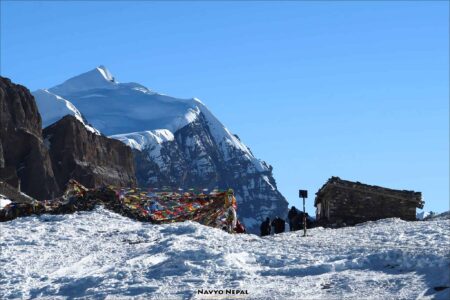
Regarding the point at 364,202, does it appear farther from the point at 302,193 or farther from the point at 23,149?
the point at 23,149

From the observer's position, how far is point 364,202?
4728 cm

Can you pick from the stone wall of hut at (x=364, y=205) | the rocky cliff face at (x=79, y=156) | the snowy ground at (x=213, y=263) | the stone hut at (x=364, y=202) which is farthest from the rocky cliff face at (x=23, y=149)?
the snowy ground at (x=213, y=263)

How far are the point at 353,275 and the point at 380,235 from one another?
8.62 m

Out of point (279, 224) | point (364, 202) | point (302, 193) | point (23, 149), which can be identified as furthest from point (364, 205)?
point (23, 149)

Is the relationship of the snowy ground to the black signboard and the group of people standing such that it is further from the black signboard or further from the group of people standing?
the group of people standing

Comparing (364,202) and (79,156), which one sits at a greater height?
(79,156)

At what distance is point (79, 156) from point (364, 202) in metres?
128

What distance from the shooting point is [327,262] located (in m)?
22.6

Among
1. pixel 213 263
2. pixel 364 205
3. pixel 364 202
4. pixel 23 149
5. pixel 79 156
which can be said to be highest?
pixel 79 156

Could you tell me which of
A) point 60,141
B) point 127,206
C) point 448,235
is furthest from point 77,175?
point 448,235

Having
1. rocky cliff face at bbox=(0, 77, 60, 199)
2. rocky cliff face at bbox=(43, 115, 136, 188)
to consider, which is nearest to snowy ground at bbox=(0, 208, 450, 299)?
rocky cliff face at bbox=(0, 77, 60, 199)

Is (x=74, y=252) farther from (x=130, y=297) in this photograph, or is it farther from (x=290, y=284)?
(x=290, y=284)

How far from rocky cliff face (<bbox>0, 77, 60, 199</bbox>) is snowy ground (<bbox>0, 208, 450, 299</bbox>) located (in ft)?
410

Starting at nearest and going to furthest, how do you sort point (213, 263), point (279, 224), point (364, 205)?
point (213, 263) → point (279, 224) → point (364, 205)
